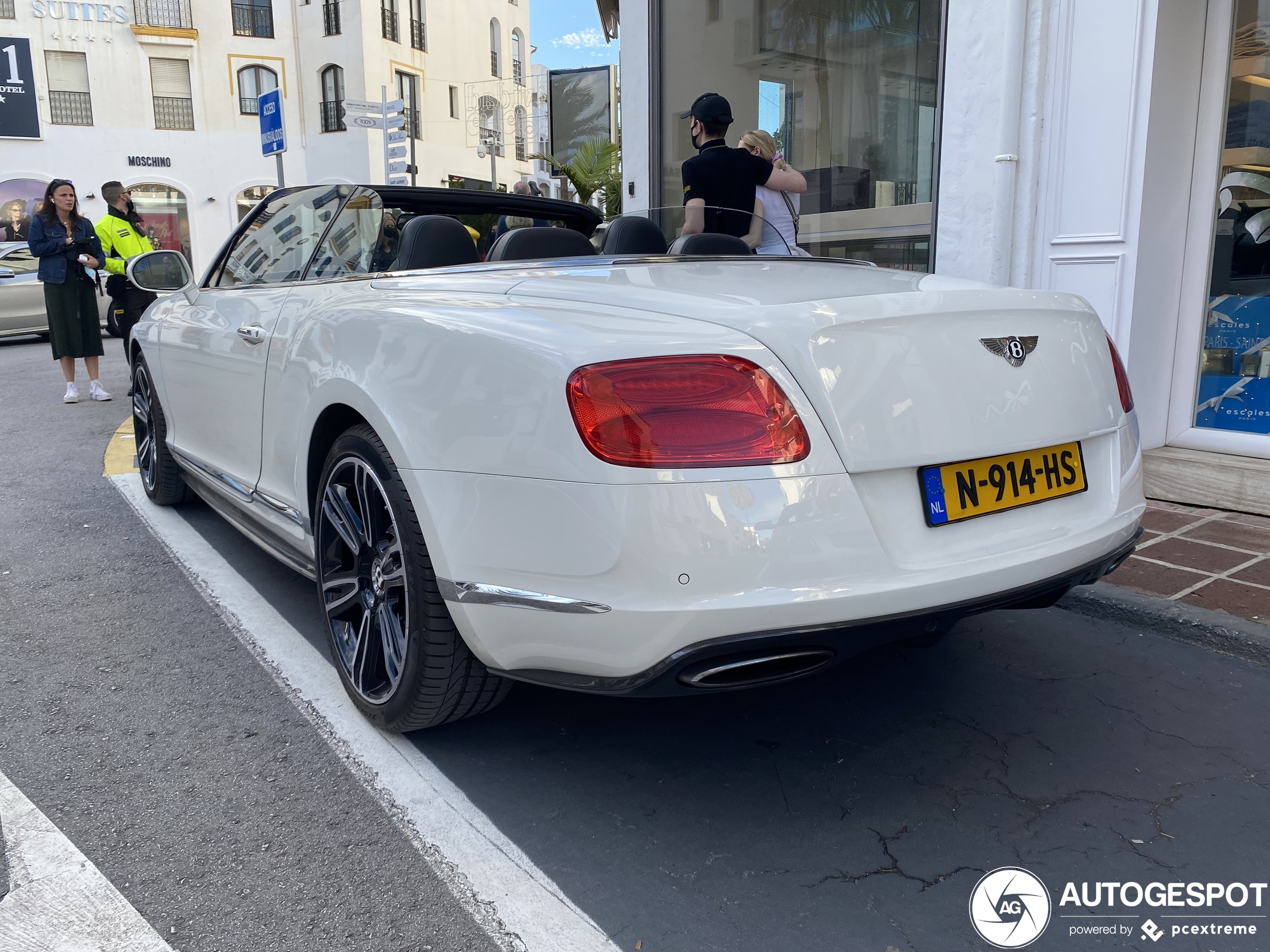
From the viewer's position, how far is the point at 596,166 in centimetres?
2562

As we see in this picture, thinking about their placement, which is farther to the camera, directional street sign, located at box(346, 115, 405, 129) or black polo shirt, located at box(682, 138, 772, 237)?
directional street sign, located at box(346, 115, 405, 129)

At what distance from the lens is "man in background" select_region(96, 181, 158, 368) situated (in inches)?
363

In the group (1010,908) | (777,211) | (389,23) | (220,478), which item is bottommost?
(1010,908)

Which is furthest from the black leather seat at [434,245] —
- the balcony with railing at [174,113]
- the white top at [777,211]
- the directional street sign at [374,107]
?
the balcony with railing at [174,113]

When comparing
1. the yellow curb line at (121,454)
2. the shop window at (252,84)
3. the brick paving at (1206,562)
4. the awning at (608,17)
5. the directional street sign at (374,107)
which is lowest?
the yellow curb line at (121,454)

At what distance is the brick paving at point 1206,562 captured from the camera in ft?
11.8

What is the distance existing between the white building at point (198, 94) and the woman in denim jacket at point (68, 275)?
80.6 ft

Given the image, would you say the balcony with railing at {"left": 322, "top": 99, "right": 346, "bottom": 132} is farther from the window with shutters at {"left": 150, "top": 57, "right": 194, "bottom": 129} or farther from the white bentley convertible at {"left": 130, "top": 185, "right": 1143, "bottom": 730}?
the white bentley convertible at {"left": 130, "top": 185, "right": 1143, "bottom": 730}

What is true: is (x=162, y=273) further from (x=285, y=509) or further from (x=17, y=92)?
(x=17, y=92)

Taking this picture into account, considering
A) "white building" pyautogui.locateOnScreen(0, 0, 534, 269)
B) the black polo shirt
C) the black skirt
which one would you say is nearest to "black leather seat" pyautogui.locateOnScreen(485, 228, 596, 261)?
the black polo shirt

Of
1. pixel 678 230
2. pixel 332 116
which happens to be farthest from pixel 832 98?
pixel 332 116

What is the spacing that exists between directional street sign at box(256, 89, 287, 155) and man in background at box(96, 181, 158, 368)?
8.10 ft

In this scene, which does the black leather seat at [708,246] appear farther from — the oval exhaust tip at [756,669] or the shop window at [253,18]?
→ the shop window at [253,18]

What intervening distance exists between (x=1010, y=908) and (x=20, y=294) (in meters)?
16.1
